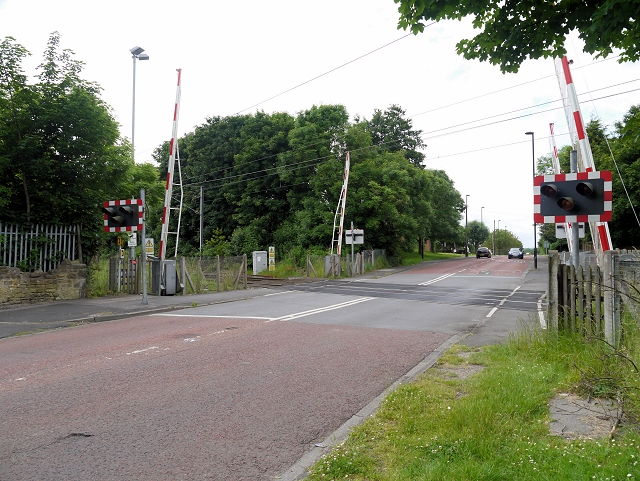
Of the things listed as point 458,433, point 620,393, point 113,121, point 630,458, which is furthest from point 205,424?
point 113,121

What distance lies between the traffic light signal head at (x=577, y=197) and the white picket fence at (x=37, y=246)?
1406 cm

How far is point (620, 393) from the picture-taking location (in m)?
4.77

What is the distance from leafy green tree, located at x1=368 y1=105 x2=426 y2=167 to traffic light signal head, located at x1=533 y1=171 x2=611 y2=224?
179 feet

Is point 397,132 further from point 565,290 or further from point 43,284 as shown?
point 565,290

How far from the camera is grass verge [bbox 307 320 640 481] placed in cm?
356

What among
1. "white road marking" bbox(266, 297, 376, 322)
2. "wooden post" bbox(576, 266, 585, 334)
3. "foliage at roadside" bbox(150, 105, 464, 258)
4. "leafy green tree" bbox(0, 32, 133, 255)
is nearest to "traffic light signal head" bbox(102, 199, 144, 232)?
"leafy green tree" bbox(0, 32, 133, 255)

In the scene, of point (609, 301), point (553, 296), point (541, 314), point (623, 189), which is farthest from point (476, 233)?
point (609, 301)

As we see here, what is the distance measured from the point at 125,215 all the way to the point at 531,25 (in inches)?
481

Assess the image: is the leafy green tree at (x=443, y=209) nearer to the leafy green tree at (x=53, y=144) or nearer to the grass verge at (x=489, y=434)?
the leafy green tree at (x=53, y=144)

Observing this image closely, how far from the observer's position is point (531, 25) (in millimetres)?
6043

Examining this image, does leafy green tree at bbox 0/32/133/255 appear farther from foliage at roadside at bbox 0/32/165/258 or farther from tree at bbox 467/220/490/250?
tree at bbox 467/220/490/250

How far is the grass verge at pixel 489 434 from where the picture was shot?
356 centimetres

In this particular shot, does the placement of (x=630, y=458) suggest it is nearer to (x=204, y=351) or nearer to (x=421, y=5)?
(x=421, y=5)

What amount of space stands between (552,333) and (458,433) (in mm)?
4074
